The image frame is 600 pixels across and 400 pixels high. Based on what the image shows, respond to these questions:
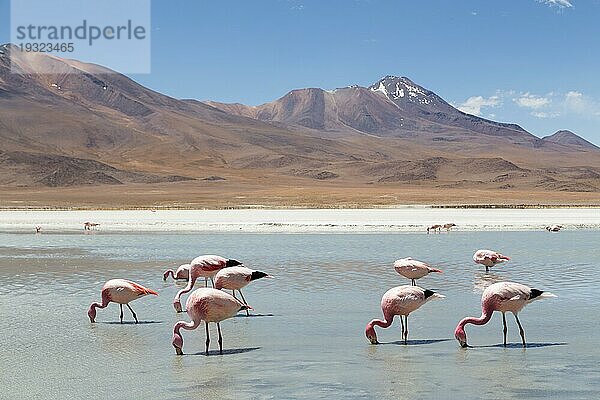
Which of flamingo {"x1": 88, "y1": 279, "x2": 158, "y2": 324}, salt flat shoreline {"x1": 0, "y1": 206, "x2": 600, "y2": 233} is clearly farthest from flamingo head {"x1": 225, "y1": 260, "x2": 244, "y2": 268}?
salt flat shoreline {"x1": 0, "y1": 206, "x2": 600, "y2": 233}

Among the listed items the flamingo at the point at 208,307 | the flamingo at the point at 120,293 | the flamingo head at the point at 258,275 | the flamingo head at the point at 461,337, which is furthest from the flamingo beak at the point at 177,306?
the flamingo head at the point at 461,337

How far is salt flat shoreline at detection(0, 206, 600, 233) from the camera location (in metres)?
27.7

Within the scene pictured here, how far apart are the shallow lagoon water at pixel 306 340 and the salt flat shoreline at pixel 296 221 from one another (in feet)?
36.7

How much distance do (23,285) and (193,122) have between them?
172698mm

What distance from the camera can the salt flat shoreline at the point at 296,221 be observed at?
2772 centimetres

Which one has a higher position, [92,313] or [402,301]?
[402,301]

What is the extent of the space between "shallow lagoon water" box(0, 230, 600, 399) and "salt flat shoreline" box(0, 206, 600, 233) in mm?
11175

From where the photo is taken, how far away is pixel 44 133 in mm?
140000

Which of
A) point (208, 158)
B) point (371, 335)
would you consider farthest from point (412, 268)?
point (208, 158)

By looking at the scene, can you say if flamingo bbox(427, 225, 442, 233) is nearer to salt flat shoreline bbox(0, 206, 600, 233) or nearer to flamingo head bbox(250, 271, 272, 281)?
salt flat shoreline bbox(0, 206, 600, 233)

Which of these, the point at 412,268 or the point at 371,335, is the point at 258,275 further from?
the point at 412,268

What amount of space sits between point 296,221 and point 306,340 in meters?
22.1

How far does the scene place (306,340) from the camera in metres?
8.45

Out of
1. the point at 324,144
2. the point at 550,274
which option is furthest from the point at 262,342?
the point at 324,144
